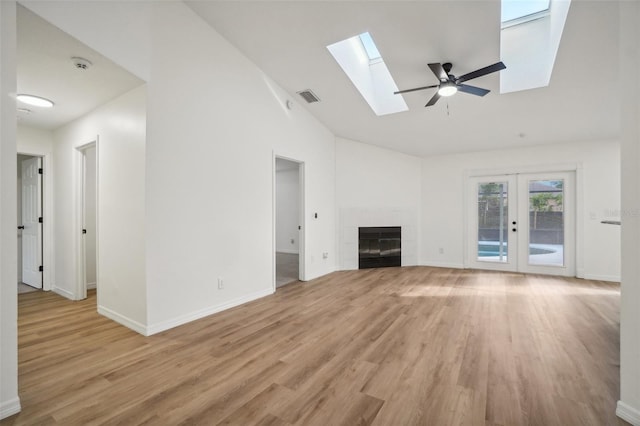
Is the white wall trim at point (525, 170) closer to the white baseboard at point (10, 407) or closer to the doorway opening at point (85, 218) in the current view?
the doorway opening at point (85, 218)

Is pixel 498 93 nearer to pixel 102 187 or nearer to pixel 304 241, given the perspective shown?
pixel 304 241

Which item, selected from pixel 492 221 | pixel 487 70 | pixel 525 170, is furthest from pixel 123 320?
pixel 525 170

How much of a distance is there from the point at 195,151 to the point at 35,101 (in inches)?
71.9

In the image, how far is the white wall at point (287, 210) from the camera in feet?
28.0

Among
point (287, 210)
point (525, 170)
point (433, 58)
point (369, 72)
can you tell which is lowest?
point (287, 210)

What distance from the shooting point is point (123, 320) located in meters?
2.90

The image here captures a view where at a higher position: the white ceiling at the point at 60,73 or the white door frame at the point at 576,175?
the white ceiling at the point at 60,73

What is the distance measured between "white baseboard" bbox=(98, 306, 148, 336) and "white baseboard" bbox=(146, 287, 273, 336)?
0.33 feet

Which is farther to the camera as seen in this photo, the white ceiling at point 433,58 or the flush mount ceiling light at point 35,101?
the flush mount ceiling light at point 35,101

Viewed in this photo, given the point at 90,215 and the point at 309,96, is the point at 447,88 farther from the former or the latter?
the point at 90,215

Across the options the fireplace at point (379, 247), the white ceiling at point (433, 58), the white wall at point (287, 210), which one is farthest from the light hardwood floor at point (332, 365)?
the white wall at point (287, 210)

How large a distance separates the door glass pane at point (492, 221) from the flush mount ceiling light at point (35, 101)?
23.6 feet

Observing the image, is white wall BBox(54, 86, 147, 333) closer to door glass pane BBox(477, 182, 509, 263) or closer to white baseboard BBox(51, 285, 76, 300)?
white baseboard BBox(51, 285, 76, 300)

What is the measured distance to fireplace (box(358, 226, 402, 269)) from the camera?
19.8 feet
